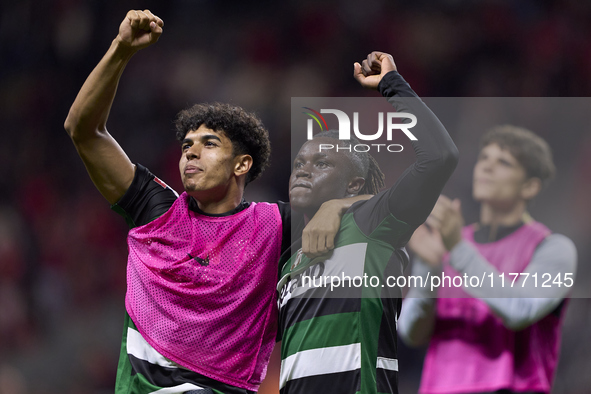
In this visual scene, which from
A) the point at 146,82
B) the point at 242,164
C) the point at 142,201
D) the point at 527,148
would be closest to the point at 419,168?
the point at 527,148

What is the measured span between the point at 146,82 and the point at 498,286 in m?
2.90

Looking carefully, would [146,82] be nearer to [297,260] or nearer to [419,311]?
[297,260]

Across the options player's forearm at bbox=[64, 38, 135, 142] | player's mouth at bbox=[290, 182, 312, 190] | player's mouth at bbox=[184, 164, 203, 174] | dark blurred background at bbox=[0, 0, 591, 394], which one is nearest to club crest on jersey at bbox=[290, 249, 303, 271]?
player's mouth at bbox=[290, 182, 312, 190]

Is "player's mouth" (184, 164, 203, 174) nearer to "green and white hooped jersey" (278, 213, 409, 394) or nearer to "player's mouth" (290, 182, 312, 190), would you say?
"player's mouth" (290, 182, 312, 190)

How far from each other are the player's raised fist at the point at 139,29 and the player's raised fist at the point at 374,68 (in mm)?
629

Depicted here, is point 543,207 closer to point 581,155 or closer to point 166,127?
point 581,155

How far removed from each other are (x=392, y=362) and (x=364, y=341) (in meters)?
0.15

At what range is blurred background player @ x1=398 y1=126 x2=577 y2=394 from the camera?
1.54 meters

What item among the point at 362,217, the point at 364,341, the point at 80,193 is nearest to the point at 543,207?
the point at 362,217

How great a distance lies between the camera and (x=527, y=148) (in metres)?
1.62

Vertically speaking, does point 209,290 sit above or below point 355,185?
below

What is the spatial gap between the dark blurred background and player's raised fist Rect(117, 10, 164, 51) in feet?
4.83

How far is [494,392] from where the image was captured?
152cm

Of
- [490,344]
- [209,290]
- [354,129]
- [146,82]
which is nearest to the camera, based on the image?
[490,344]
